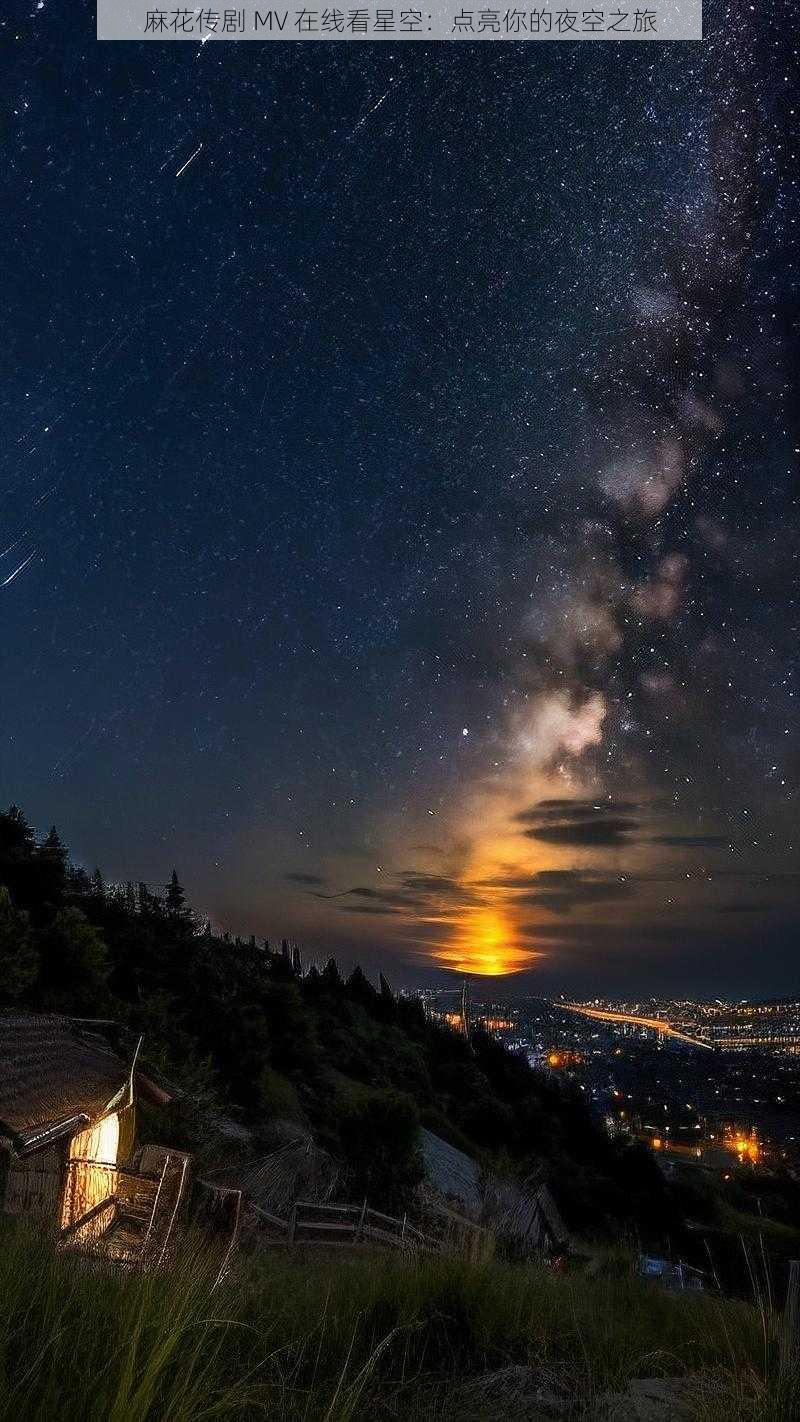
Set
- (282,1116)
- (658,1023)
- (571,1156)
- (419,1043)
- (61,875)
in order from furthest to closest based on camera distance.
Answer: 1. (658,1023)
2. (419,1043)
3. (571,1156)
4. (61,875)
5. (282,1116)

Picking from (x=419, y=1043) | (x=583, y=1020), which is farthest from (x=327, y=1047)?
(x=583, y=1020)

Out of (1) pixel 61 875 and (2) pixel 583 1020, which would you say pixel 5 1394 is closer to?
(1) pixel 61 875

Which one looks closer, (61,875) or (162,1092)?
(162,1092)

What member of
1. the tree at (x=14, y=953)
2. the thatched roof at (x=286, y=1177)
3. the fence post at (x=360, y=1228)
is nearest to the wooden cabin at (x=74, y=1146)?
the thatched roof at (x=286, y=1177)

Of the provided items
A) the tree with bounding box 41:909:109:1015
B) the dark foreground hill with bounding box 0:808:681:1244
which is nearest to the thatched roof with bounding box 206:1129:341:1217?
the dark foreground hill with bounding box 0:808:681:1244

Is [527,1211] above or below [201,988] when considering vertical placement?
below

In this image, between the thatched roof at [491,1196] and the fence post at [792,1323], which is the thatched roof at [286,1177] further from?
the fence post at [792,1323]

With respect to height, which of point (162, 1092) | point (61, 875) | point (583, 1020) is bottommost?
point (583, 1020)

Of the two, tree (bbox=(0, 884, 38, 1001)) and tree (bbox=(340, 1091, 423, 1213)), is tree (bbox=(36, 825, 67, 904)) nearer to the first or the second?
tree (bbox=(0, 884, 38, 1001))

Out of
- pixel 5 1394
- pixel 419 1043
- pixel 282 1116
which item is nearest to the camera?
pixel 5 1394
